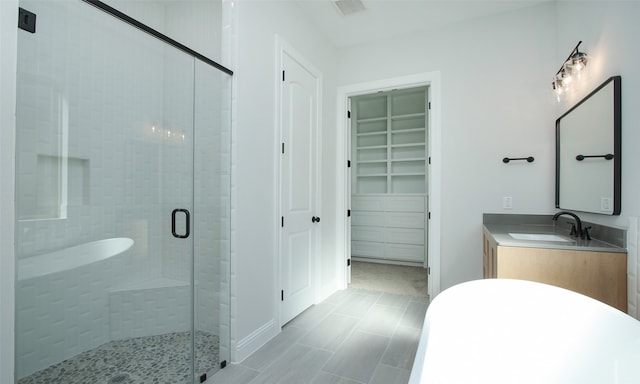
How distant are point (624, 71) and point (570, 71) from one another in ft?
2.14

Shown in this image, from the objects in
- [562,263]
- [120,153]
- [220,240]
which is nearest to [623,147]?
[562,263]

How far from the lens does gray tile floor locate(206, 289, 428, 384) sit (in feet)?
5.96

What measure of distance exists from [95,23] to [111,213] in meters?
0.99

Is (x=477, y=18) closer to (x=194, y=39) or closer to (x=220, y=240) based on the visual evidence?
(x=194, y=39)

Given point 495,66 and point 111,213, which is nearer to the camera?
point 111,213

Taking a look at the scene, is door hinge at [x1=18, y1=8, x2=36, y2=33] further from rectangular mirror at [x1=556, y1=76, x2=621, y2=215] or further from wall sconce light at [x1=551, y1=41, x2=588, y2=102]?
wall sconce light at [x1=551, y1=41, x2=588, y2=102]

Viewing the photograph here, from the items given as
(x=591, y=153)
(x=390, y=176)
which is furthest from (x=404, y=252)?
(x=591, y=153)

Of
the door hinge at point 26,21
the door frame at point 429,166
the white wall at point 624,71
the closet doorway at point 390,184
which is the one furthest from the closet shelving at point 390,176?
the door hinge at point 26,21

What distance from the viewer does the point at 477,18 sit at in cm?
293

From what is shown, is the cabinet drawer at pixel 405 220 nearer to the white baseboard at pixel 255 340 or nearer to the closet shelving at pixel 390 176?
the closet shelving at pixel 390 176

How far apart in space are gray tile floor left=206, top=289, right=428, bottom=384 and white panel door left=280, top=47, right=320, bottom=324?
27 cm

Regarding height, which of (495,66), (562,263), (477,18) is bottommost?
(562,263)

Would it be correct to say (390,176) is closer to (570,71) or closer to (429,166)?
(429,166)

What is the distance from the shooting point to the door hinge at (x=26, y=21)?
1.09 meters
